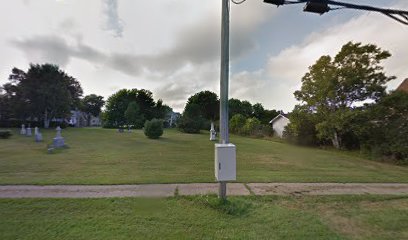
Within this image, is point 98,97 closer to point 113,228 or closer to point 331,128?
point 331,128

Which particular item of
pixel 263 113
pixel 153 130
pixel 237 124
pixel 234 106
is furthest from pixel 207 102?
pixel 153 130

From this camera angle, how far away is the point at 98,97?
87.3m

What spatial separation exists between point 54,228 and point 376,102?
1805 centimetres

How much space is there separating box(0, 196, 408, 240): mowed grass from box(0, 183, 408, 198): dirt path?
1.28 feet

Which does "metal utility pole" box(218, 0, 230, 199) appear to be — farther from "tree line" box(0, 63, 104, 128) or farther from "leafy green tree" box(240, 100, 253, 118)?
"leafy green tree" box(240, 100, 253, 118)

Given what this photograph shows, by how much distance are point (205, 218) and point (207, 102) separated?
50495 millimetres

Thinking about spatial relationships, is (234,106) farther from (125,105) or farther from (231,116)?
(125,105)

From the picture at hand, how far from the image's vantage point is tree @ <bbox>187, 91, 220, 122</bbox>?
53.0 meters

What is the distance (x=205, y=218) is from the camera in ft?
13.1

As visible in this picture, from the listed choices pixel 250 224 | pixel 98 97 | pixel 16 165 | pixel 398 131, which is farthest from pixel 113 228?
pixel 98 97

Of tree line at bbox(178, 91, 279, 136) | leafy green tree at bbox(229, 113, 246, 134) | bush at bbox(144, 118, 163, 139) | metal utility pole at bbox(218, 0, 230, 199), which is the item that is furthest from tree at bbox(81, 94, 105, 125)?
metal utility pole at bbox(218, 0, 230, 199)

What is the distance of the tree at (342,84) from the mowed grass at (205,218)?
1238cm

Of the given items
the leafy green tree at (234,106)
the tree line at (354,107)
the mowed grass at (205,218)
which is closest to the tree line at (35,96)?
the leafy green tree at (234,106)

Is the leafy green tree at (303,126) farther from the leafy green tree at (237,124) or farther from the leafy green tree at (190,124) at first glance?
the leafy green tree at (190,124)
